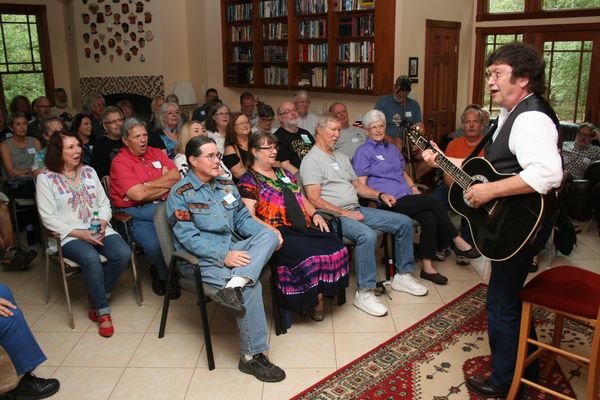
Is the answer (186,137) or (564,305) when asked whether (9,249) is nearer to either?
(186,137)

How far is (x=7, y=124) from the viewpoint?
18.0 ft

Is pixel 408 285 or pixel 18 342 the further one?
pixel 408 285

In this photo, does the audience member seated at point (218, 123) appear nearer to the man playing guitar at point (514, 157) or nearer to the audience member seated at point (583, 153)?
the man playing guitar at point (514, 157)

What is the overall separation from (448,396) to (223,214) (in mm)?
1523

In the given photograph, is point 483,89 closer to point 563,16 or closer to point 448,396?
point 563,16

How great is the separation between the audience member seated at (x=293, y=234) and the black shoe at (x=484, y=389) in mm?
941

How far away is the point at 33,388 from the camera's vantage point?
2590 mm

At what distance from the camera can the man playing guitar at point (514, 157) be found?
2062mm

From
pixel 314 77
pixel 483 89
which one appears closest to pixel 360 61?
pixel 314 77

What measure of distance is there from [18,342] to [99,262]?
2.72ft

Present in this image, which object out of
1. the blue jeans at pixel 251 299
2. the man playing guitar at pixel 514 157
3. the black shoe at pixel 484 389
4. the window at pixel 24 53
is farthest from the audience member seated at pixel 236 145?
the window at pixel 24 53

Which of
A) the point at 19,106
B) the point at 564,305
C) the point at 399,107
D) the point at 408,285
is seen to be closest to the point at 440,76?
the point at 399,107

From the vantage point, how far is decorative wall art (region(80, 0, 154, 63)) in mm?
7754

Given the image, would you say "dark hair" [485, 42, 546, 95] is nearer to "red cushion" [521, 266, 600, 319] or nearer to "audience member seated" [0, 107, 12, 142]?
"red cushion" [521, 266, 600, 319]
